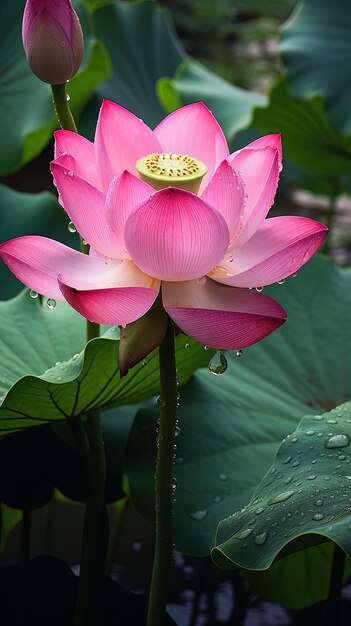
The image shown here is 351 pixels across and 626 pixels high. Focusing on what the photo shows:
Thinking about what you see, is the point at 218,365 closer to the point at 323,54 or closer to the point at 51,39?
the point at 51,39

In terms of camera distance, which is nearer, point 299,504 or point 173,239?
point 173,239

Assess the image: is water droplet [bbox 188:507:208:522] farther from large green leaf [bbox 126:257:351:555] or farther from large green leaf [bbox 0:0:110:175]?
large green leaf [bbox 0:0:110:175]

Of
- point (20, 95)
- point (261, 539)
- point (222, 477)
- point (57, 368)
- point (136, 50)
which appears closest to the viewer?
point (261, 539)

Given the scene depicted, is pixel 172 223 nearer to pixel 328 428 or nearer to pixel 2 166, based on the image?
pixel 328 428

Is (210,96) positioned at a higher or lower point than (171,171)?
lower

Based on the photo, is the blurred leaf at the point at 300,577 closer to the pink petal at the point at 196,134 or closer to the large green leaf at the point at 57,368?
the large green leaf at the point at 57,368

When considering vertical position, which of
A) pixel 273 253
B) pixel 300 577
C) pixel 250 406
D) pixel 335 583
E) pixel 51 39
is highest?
pixel 51 39

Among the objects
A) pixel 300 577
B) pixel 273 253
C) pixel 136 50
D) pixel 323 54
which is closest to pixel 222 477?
pixel 300 577

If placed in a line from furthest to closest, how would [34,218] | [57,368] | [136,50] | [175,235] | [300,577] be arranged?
1. [136,50]
2. [34,218]
3. [300,577]
4. [57,368]
5. [175,235]
